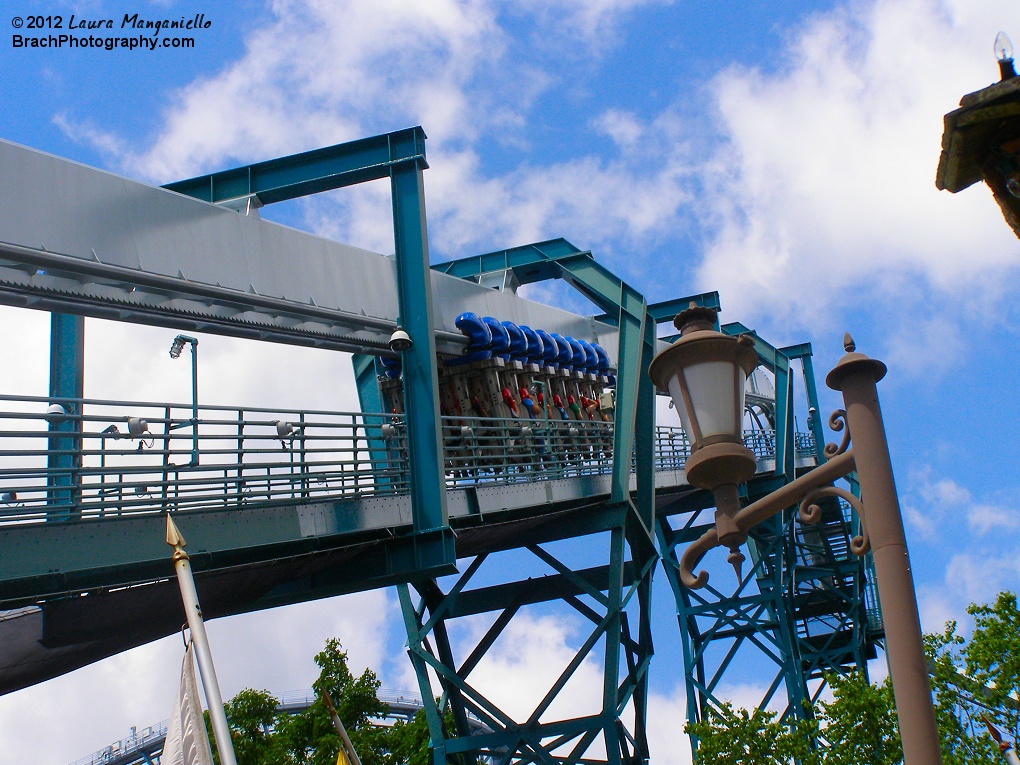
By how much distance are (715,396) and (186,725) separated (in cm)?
334

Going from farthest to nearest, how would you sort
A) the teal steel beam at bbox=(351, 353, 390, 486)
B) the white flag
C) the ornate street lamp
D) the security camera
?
1. the teal steel beam at bbox=(351, 353, 390, 486)
2. the security camera
3. the white flag
4. the ornate street lamp

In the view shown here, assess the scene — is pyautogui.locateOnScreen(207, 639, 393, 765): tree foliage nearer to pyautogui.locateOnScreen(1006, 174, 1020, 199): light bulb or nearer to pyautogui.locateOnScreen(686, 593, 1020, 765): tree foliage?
pyautogui.locateOnScreen(686, 593, 1020, 765): tree foliage

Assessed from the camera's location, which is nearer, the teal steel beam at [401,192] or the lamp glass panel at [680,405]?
the lamp glass panel at [680,405]

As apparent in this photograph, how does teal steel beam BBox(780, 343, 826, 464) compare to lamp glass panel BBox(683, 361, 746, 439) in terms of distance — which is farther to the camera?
teal steel beam BBox(780, 343, 826, 464)

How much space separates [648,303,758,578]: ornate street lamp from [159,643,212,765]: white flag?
2.92 metres

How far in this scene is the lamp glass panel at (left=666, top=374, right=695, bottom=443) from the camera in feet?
16.1

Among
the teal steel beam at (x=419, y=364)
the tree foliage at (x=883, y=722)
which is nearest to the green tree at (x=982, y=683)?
the tree foliage at (x=883, y=722)

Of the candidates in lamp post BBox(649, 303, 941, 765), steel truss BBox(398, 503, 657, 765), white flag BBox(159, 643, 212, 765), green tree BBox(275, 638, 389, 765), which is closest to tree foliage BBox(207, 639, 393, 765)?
green tree BBox(275, 638, 389, 765)

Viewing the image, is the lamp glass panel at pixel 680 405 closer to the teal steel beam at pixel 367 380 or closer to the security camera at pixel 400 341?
the security camera at pixel 400 341

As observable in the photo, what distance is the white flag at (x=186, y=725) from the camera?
19.1ft

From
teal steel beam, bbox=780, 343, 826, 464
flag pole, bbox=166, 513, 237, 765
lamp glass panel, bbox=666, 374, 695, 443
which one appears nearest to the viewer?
lamp glass panel, bbox=666, 374, 695, 443

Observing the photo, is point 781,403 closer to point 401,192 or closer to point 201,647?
point 401,192

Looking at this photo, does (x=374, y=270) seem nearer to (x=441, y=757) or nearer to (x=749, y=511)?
(x=441, y=757)

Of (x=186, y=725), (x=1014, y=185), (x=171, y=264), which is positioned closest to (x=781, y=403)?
(x=171, y=264)
